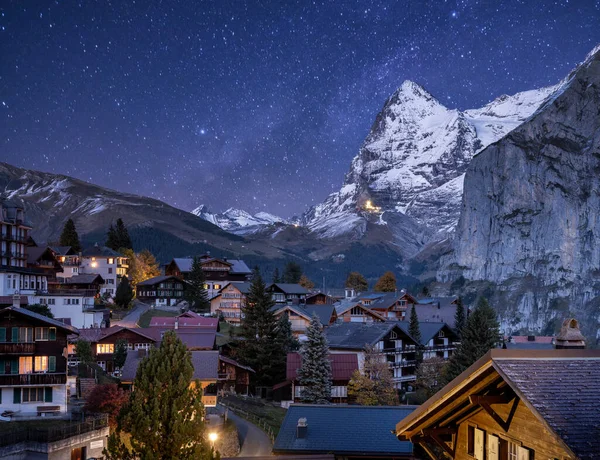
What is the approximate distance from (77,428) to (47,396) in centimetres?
669

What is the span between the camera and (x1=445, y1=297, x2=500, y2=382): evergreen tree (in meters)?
59.7

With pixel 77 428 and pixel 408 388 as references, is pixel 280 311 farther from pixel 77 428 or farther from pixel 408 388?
pixel 77 428

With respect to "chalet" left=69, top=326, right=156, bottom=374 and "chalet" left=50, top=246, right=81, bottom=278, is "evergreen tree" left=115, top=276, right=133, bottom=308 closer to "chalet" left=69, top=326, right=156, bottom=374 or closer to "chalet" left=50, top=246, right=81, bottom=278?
"chalet" left=50, top=246, right=81, bottom=278

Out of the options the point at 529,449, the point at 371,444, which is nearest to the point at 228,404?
the point at 371,444

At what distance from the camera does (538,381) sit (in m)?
7.93

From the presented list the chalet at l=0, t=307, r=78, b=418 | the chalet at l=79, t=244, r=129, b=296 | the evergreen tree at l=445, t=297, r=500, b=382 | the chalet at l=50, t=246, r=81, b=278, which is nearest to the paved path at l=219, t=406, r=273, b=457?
the chalet at l=0, t=307, r=78, b=418

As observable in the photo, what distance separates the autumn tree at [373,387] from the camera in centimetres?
5280

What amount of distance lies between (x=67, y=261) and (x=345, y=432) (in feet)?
280

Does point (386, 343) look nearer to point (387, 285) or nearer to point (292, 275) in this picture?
point (292, 275)

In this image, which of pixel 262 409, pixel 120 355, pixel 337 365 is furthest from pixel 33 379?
pixel 337 365

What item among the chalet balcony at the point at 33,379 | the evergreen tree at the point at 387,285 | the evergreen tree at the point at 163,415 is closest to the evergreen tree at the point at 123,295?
the chalet balcony at the point at 33,379

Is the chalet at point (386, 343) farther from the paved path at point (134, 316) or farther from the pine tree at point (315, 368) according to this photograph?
the paved path at point (134, 316)

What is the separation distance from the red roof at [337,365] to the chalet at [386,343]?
17.6ft

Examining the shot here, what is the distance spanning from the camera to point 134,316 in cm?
8562
